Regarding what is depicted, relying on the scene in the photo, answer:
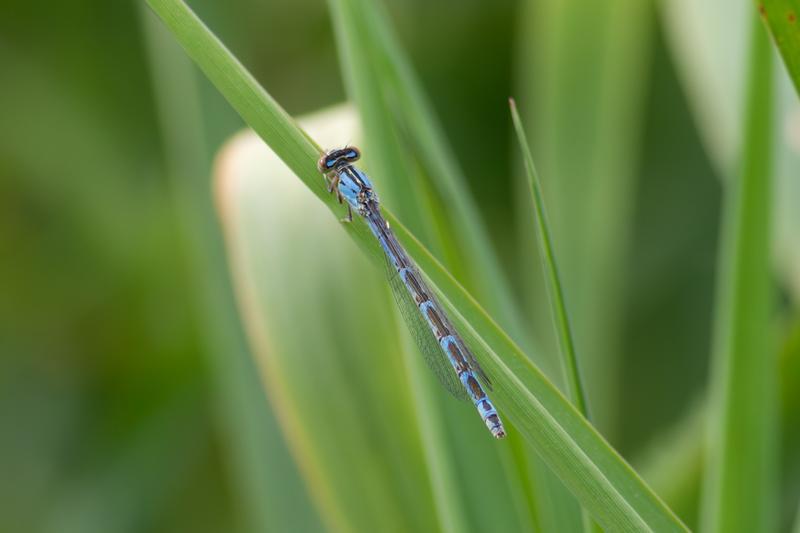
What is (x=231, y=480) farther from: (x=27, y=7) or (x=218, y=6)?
(x=27, y=7)

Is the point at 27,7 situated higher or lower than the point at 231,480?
higher

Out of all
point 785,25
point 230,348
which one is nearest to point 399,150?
point 785,25

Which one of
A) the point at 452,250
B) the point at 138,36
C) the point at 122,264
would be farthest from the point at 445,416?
the point at 138,36

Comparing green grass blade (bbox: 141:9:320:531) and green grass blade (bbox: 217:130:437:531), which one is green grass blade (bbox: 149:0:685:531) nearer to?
green grass blade (bbox: 217:130:437:531)

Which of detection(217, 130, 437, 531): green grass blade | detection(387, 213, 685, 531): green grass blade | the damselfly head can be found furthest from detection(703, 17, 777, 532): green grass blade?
the damselfly head

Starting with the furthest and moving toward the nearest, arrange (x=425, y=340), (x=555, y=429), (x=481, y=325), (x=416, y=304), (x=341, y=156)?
(x=341, y=156), (x=416, y=304), (x=425, y=340), (x=481, y=325), (x=555, y=429)

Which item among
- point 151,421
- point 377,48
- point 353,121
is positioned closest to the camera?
point 377,48

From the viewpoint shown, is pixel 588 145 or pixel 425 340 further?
pixel 588 145

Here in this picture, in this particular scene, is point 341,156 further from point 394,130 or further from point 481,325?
point 481,325
